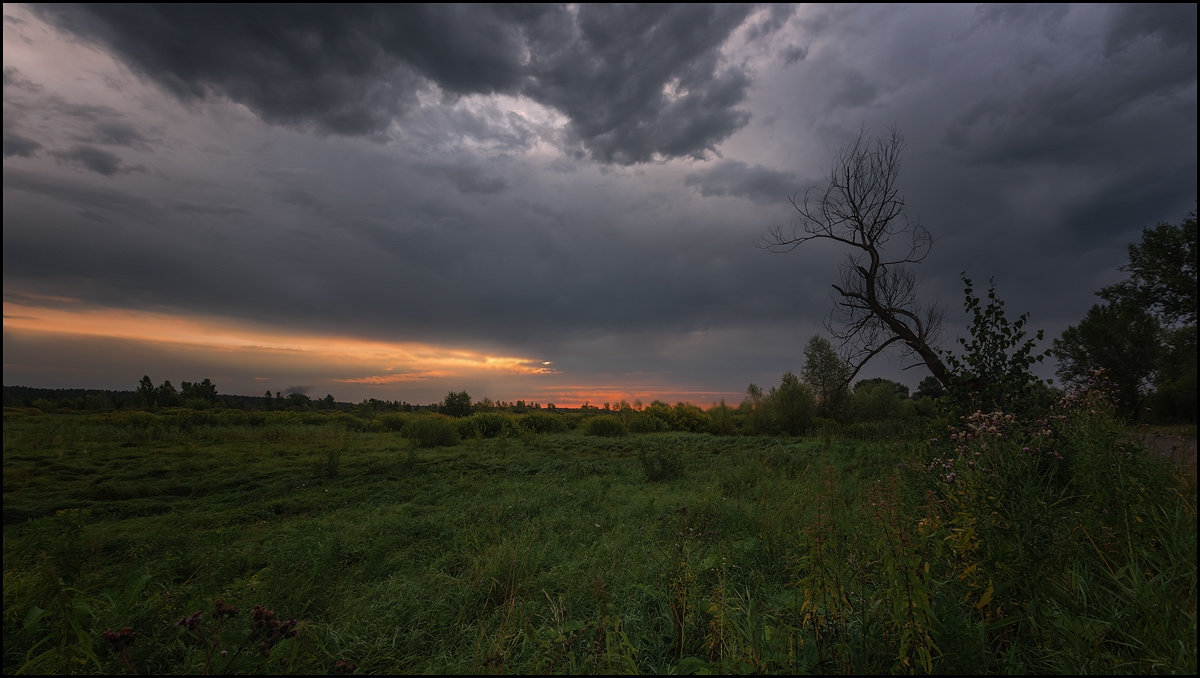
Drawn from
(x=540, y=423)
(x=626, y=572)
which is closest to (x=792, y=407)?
(x=540, y=423)

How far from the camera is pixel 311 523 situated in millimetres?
6398

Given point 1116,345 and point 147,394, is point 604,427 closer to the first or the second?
point 147,394

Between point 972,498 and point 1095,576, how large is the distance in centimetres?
95

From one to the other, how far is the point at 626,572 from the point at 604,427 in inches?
739

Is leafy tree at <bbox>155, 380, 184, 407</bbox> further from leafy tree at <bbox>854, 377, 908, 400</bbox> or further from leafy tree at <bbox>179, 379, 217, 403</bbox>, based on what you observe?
leafy tree at <bbox>854, 377, 908, 400</bbox>

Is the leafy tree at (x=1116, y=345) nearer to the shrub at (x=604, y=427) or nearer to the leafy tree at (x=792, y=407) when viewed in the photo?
the leafy tree at (x=792, y=407)

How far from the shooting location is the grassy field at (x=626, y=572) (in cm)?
216

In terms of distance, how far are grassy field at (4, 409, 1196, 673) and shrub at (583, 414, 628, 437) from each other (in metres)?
13.8

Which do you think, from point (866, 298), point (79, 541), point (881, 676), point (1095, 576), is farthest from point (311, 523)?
point (866, 298)

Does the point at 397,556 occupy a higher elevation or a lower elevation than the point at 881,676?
lower

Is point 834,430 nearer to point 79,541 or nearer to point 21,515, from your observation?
point 79,541

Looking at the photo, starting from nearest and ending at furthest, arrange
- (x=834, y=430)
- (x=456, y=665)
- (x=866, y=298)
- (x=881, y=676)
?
(x=881, y=676), (x=456, y=665), (x=866, y=298), (x=834, y=430)

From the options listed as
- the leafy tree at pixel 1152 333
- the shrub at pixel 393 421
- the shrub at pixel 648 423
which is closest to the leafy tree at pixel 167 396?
the shrub at pixel 393 421

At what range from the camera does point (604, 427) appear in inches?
894
